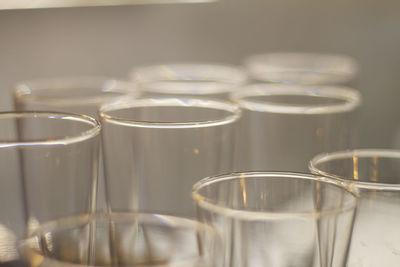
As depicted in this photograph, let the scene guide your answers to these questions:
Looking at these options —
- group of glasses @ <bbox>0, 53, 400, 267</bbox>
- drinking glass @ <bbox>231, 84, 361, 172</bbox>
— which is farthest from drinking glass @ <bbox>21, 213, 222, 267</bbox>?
drinking glass @ <bbox>231, 84, 361, 172</bbox>

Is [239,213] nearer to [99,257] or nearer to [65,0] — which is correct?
[99,257]

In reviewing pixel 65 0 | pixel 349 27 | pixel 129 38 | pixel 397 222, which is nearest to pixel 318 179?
pixel 397 222

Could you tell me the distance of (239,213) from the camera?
294 mm

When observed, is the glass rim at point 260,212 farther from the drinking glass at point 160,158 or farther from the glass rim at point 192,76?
the glass rim at point 192,76

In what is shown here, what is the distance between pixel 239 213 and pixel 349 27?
975 mm

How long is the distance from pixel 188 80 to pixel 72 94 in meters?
0.18

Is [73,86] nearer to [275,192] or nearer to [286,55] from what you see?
[275,192]

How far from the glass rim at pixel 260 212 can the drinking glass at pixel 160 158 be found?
61 millimetres

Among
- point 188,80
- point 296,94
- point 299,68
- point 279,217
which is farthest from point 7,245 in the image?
point 299,68

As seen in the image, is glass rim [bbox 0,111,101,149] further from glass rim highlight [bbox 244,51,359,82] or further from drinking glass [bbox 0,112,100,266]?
glass rim highlight [bbox 244,51,359,82]

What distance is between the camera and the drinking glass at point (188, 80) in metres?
0.60

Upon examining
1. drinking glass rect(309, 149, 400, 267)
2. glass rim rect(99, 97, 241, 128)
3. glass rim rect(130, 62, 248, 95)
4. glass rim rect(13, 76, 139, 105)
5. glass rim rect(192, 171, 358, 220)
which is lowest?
drinking glass rect(309, 149, 400, 267)

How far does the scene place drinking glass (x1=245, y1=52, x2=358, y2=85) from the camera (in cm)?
76

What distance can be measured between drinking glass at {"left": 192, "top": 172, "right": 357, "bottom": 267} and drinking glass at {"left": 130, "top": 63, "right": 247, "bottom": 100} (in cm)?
25
